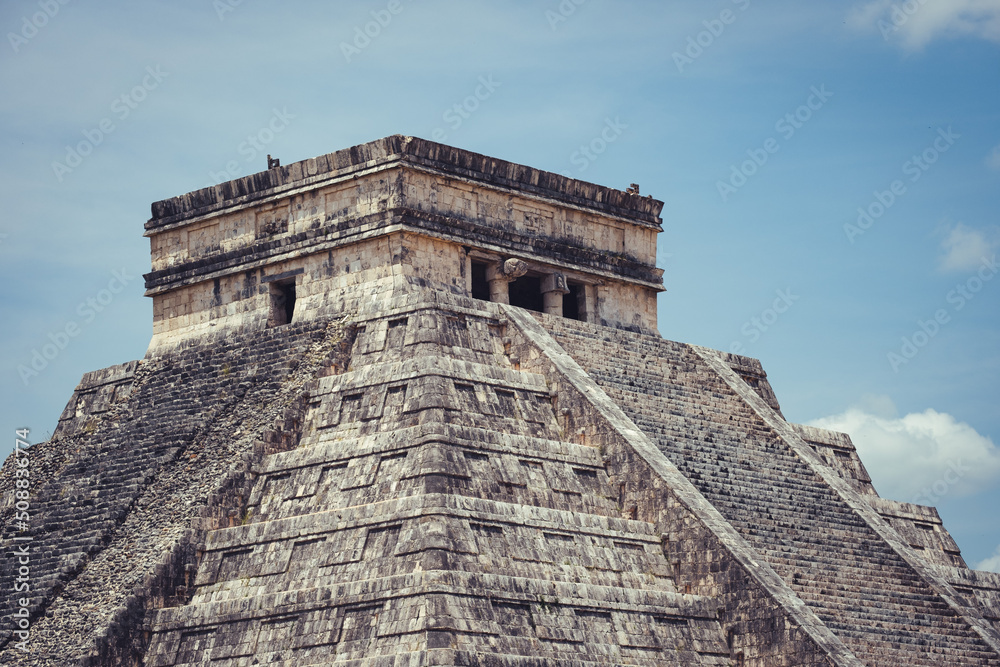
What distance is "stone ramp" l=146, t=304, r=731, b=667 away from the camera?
19.7m

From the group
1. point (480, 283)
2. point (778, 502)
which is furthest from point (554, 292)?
point (778, 502)

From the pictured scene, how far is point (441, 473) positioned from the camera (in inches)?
827

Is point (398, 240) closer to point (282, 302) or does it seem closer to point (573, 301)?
point (282, 302)

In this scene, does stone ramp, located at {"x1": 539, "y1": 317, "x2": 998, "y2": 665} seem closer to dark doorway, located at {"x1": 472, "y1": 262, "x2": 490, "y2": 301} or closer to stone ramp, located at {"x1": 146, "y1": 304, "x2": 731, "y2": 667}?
stone ramp, located at {"x1": 146, "y1": 304, "x2": 731, "y2": 667}

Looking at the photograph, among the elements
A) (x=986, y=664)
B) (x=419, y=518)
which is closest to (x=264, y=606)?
(x=419, y=518)

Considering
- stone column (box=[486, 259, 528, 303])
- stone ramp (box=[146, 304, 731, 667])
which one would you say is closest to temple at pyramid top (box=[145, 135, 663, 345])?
stone column (box=[486, 259, 528, 303])

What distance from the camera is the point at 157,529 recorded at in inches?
898

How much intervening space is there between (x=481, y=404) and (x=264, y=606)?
436cm

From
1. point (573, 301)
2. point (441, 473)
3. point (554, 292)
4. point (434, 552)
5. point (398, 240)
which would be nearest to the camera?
point (434, 552)

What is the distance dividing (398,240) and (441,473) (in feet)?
21.0

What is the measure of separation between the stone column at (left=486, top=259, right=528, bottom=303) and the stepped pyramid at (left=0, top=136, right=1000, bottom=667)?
69 millimetres

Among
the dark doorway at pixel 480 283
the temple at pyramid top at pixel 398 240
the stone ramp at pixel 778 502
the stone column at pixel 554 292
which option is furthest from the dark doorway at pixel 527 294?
the stone ramp at pixel 778 502

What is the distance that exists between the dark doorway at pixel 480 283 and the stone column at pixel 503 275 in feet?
1.03

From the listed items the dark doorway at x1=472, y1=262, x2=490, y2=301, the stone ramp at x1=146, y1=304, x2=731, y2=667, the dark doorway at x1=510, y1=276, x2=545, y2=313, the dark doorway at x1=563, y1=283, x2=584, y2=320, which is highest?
the dark doorway at x1=510, y1=276, x2=545, y2=313
